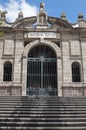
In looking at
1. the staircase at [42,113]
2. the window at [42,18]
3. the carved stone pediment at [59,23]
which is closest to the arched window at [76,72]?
the carved stone pediment at [59,23]

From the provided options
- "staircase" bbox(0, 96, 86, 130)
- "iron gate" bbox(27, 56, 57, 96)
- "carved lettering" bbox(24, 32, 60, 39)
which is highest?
"carved lettering" bbox(24, 32, 60, 39)

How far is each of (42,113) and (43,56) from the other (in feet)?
29.0

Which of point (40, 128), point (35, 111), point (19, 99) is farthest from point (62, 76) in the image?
point (40, 128)

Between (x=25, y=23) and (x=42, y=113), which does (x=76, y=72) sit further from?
(x=42, y=113)

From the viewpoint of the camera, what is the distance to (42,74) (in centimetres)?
2130

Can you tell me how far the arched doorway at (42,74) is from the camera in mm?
20938

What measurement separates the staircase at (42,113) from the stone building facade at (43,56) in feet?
13.5

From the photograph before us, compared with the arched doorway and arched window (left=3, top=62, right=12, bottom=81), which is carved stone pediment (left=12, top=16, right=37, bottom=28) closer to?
the arched doorway

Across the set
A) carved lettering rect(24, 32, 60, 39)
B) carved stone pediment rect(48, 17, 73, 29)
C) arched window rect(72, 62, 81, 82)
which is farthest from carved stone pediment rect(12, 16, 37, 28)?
arched window rect(72, 62, 81, 82)

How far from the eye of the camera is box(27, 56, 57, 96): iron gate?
20922mm

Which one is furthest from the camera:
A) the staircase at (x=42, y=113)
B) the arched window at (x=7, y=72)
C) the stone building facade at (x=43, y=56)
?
the arched window at (x=7, y=72)

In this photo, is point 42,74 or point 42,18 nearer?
point 42,74

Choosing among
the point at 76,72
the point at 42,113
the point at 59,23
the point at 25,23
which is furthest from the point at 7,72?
the point at 42,113

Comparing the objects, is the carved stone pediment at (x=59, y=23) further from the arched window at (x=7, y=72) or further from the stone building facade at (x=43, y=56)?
the arched window at (x=7, y=72)
